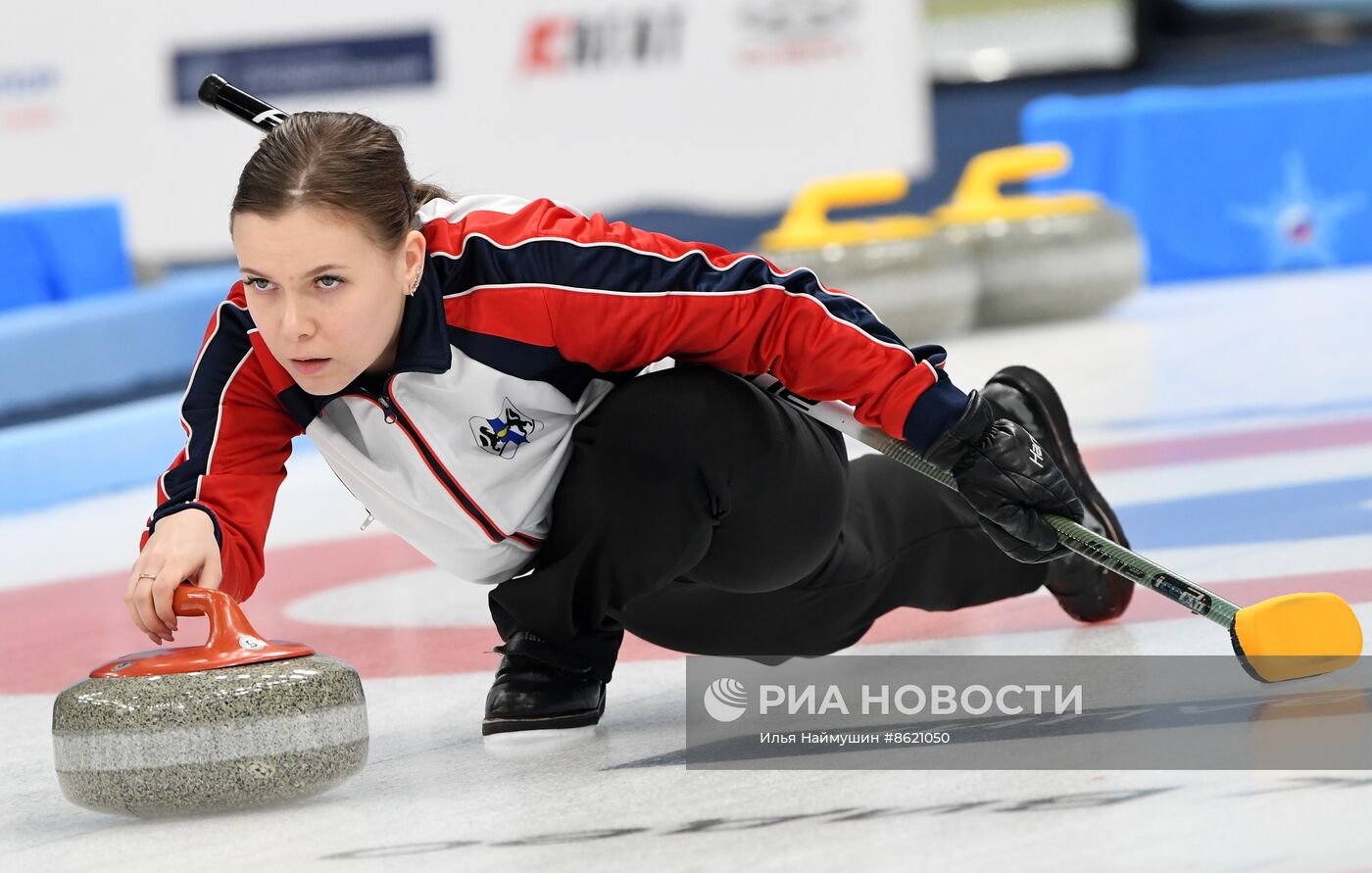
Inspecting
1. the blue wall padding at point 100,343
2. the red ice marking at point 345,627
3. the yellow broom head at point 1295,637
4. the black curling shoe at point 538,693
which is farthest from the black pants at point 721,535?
the blue wall padding at point 100,343

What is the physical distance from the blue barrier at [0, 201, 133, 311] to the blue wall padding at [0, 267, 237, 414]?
0.45 ft

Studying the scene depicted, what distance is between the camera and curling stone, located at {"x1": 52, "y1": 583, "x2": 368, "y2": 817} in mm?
1503

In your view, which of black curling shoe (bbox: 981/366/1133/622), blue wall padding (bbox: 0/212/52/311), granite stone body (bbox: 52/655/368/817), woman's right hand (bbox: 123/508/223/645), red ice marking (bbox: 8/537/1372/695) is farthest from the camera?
blue wall padding (bbox: 0/212/52/311)

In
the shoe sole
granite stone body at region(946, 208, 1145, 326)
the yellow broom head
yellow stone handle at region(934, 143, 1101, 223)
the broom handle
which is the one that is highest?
the broom handle

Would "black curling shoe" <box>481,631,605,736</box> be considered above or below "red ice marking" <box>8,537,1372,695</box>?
above

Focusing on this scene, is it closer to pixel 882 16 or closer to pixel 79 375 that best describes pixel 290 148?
pixel 79 375

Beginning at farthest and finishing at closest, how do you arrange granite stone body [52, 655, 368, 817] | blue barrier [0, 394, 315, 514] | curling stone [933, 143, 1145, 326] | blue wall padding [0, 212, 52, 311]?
curling stone [933, 143, 1145, 326], blue wall padding [0, 212, 52, 311], blue barrier [0, 394, 315, 514], granite stone body [52, 655, 368, 817]

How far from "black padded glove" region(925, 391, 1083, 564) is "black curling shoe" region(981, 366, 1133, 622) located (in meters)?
0.30

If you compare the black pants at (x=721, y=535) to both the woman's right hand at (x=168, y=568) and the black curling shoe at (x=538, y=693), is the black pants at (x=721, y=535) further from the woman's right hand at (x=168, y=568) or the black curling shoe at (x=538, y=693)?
the woman's right hand at (x=168, y=568)

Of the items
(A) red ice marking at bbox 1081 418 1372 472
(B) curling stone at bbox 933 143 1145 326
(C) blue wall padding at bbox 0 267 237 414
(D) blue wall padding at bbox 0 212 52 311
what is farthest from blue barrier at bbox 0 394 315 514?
(B) curling stone at bbox 933 143 1145 326

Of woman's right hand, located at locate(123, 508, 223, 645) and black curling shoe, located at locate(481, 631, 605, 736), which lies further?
black curling shoe, located at locate(481, 631, 605, 736)

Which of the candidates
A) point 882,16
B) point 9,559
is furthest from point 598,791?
point 882,16

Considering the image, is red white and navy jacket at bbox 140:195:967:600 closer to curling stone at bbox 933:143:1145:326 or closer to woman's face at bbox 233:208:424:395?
woman's face at bbox 233:208:424:395

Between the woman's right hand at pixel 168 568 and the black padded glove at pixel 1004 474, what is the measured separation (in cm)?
69
